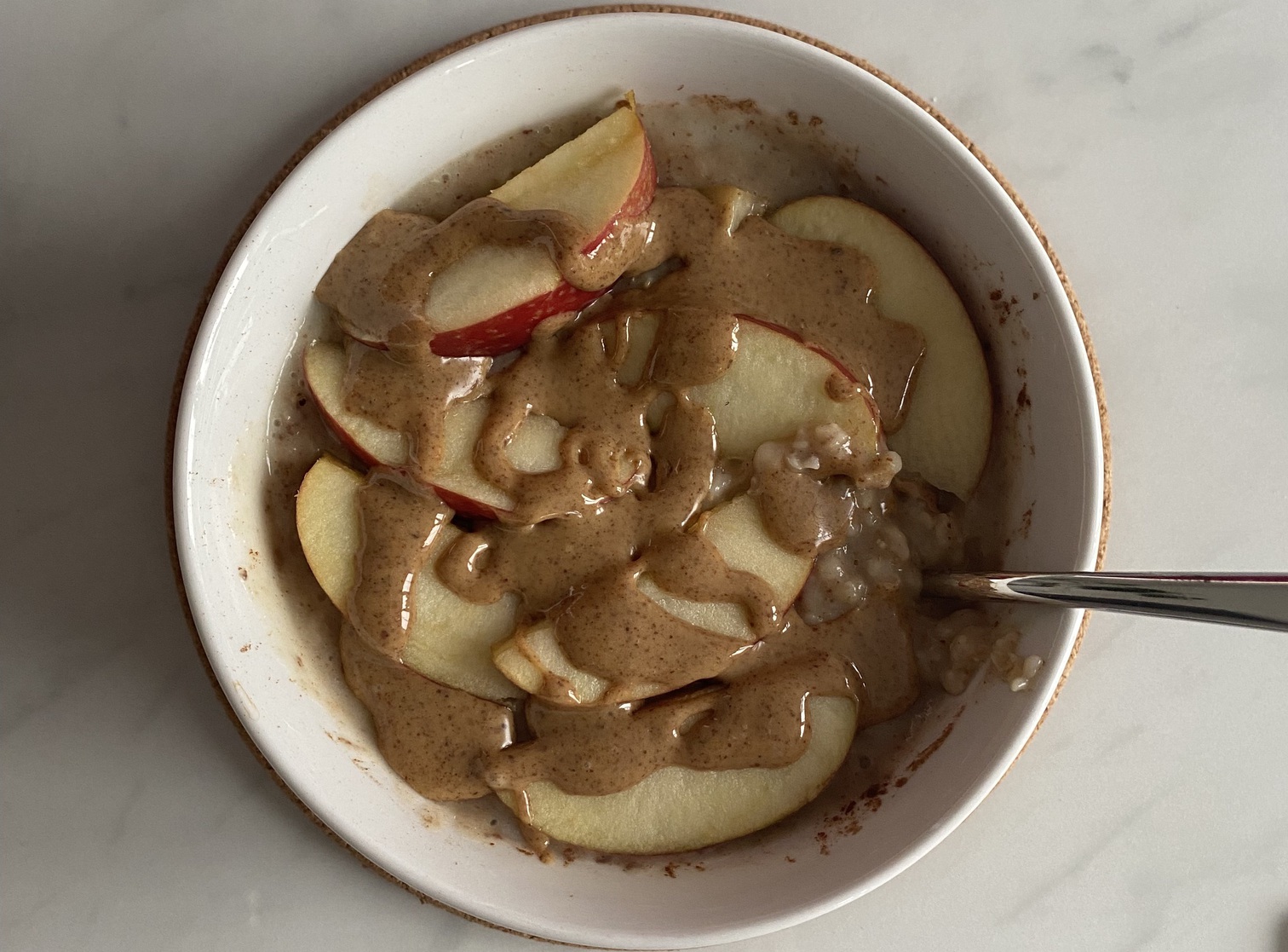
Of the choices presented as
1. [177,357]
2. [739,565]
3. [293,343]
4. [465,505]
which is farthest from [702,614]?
[177,357]

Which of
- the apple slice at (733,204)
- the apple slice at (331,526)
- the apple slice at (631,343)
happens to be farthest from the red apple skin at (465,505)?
the apple slice at (733,204)

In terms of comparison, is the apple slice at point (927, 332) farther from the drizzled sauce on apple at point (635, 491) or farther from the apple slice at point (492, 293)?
the apple slice at point (492, 293)

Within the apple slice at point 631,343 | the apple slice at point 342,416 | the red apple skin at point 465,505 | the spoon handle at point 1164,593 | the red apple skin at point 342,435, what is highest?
the spoon handle at point 1164,593

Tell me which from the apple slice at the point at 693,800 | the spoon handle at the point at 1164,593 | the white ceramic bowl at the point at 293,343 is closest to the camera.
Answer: the spoon handle at the point at 1164,593

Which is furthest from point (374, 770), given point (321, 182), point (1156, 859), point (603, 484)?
point (1156, 859)

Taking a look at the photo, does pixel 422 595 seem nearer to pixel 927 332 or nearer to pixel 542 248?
pixel 542 248

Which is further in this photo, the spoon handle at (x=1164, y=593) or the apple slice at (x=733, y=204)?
the apple slice at (x=733, y=204)

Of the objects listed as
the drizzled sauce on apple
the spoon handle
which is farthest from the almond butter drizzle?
the spoon handle
